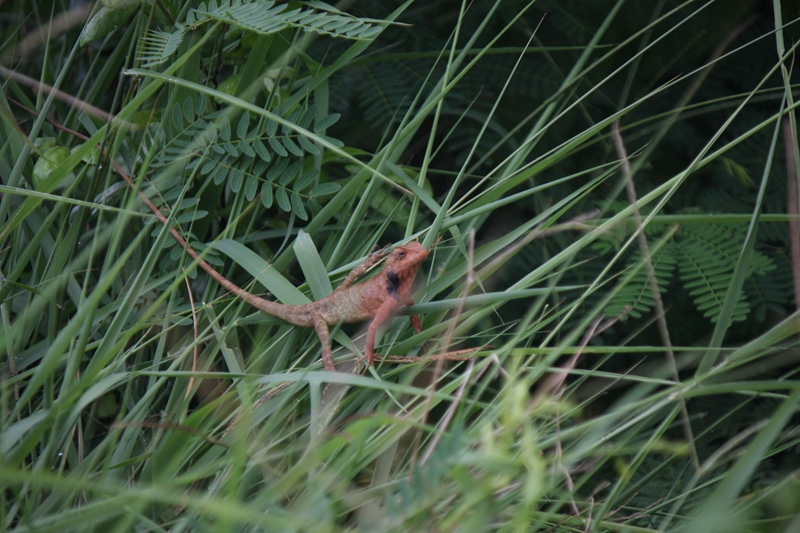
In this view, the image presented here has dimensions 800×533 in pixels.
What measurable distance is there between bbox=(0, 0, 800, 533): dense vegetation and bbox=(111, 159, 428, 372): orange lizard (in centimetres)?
7

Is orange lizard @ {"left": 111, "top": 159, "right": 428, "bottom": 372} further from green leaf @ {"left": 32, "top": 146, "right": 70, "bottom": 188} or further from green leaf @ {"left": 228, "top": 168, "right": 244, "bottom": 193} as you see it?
green leaf @ {"left": 228, "top": 168, "right": 244, "bottom": 193}

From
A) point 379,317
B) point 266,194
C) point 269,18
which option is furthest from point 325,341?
point 269,18

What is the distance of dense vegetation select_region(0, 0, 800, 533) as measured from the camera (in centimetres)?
164

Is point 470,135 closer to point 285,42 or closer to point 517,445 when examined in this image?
point 285,42

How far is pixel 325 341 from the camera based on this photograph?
89.6 inches

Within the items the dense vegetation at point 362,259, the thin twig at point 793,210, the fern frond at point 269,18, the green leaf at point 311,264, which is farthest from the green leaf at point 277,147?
the thin twig at point 793,210

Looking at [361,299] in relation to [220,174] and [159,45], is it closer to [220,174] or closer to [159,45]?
[220,174]

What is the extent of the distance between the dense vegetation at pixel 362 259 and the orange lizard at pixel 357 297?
0.07m

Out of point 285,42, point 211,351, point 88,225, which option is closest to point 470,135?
point 285,42

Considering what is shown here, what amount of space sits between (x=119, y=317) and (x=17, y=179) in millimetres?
951

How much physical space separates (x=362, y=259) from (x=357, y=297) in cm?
17

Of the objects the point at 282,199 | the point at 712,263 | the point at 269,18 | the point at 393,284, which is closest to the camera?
the point at 269,18

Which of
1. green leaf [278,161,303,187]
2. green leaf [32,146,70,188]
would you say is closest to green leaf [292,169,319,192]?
green leaf [278,161,303,187]

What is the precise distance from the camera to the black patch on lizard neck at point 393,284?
2.34 m
